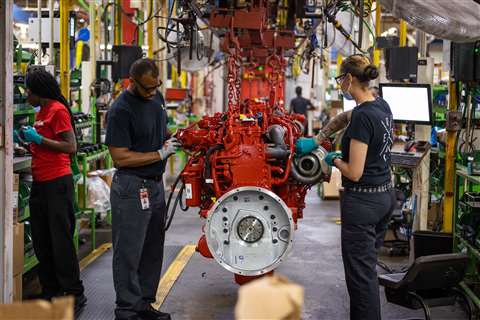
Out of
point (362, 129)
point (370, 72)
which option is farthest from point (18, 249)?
point (370, 72)

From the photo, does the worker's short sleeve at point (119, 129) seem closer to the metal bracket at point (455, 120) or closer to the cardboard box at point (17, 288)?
the cardboard box at point (17, 288)

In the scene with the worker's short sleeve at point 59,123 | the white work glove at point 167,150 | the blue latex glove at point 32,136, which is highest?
the worker's short sleeve at point 59,123

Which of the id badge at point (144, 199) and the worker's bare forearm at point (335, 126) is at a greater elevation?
the worker's bare forearm at point (335, 126)

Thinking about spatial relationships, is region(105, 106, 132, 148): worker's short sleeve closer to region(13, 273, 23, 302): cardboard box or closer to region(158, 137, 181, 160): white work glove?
region(158, 137, 181, 160): white work glove

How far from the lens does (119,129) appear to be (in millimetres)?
4422

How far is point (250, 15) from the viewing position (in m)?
7.76

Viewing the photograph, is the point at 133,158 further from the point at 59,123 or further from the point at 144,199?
the point at 59,123

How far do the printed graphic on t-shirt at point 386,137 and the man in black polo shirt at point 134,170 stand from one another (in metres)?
1.29

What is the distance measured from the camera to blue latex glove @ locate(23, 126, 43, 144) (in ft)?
15.6

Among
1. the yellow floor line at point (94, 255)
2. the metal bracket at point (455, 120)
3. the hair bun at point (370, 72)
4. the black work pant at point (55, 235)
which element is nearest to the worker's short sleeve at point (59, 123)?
the black work pant at point (55, 235)

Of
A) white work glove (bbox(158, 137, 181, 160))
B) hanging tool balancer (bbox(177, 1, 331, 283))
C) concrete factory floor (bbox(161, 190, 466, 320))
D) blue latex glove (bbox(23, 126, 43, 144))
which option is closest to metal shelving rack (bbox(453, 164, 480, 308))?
concrete factory floor (bbox(161, 190, 466, 320))

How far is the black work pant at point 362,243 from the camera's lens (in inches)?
161

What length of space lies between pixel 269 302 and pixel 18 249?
3843 millimetres

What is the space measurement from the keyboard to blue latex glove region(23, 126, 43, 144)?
112 inches
